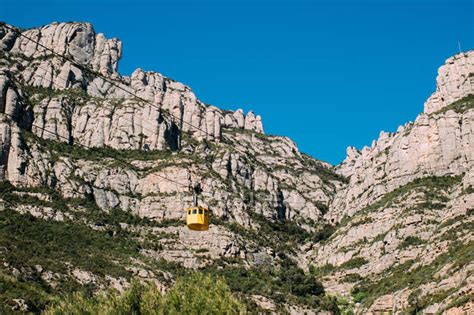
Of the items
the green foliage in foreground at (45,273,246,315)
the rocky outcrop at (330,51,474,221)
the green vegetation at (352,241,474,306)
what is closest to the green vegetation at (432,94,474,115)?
the rocky outcrop at (330,51,474,221)

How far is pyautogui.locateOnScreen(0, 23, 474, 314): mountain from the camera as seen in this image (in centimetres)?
10800

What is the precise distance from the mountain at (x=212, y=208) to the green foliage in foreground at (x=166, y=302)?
3310cm

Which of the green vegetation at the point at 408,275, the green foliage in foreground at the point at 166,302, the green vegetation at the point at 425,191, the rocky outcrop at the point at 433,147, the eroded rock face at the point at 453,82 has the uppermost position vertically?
the eroded rock face at the point at 453,82

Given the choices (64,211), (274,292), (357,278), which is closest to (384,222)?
(357,278)

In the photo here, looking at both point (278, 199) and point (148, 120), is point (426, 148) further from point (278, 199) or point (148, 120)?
point (148, 120)

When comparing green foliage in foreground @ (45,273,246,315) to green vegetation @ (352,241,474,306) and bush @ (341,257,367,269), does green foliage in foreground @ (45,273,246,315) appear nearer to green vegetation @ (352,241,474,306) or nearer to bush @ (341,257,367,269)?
green vegetation @ (352,241,474,306)

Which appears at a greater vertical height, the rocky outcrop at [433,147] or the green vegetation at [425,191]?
the rocky outcrop at [433,147]

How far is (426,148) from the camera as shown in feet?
485

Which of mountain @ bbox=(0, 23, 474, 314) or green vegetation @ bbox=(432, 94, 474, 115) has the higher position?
green vegetation @ bbox=(432, 94, 474, 115)

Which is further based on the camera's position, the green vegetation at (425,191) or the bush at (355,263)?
the green vegetation at (425,191)

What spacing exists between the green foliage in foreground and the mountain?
33.1 m

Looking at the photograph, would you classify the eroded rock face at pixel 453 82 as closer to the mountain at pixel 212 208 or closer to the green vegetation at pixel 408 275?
the mountain at pixel 212 208

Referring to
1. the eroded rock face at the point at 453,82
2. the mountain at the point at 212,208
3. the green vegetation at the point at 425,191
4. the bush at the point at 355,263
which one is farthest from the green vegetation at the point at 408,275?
the eroded rock face at the point at 453,82

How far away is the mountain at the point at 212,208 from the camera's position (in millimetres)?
108000
